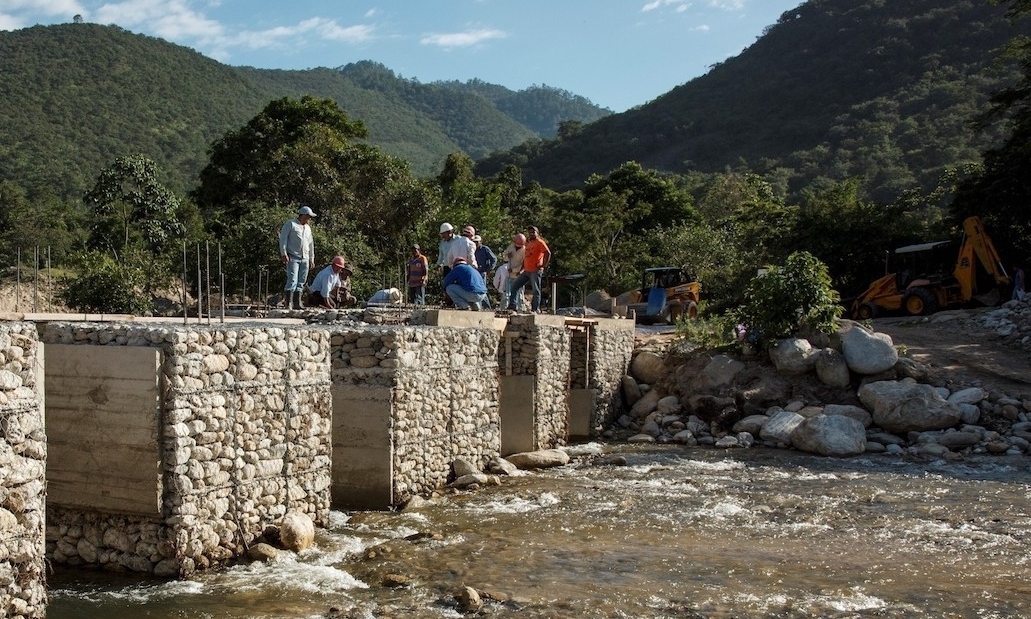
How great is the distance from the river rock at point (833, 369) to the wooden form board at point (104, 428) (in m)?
14.4

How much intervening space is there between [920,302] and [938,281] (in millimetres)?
865

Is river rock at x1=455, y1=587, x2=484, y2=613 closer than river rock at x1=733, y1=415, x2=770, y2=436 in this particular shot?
Yes

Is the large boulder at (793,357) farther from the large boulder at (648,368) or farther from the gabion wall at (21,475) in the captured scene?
the gabion wall at (21,475)

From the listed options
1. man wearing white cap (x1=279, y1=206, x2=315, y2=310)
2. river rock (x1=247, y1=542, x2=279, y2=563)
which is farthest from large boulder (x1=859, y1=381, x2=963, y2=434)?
river rock (x1=247, y1=542, x2=279, y2=563)

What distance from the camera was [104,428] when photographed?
8039 millimetres

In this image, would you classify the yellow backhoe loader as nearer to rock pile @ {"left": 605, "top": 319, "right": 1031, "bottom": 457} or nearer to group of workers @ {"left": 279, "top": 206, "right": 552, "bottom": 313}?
rock pile @ {"left": 605, "top": 319, "right": 1031, "bottom": 457}

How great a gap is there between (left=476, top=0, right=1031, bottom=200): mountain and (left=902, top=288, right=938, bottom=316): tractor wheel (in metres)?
28.8

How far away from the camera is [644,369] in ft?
68.3

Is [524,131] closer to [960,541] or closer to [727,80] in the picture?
[727,80]

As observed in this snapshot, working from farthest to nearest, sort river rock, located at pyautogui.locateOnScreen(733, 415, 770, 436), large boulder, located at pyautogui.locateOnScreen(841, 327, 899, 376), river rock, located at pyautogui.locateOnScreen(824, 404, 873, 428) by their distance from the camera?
large boulder, located at pyautogui.locateOnScreen(841, 327, 899, 376) → river rock, located at pyautogui.locateOnScreen(733, 415, 770, 436) → river rock, located at pyautogui.locateOnScreen(824, 404, 873, 428)

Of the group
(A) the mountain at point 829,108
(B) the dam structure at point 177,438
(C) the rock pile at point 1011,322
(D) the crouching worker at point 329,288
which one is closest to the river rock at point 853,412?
(C) the rock pile at point 1011,322

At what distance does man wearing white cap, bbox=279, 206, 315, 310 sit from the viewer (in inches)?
563

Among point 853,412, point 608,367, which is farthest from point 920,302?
point 608,367

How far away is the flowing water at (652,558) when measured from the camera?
7773 mm
